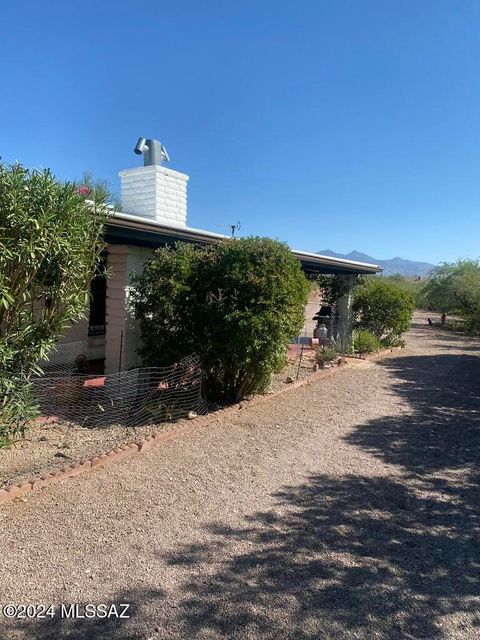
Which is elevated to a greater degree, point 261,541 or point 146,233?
point 146,233

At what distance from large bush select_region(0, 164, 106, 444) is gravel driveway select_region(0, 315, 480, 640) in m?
1.29

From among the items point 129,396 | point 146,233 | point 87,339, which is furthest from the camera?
point 87,339

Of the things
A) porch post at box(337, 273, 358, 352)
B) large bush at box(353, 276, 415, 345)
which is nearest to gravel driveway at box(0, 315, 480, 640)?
porch post at box(337, 273, 358, 352)

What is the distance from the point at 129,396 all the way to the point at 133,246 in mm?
2345

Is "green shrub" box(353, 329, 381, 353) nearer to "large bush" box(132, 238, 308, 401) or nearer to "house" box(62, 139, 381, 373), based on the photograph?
"house" box(62, 139, 381, 373)

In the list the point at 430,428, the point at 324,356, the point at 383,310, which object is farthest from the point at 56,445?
the point at 383,310

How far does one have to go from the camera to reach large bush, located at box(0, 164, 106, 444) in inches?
157

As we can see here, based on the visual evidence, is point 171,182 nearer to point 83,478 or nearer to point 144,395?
point 144,395

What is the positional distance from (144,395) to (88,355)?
3.43m

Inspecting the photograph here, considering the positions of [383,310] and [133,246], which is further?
[383,310]

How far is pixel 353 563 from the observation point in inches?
129

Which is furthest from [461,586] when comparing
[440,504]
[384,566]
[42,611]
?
[42,611]

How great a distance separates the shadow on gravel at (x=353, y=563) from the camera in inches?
105

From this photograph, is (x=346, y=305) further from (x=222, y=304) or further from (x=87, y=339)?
(x=222, y=304)
